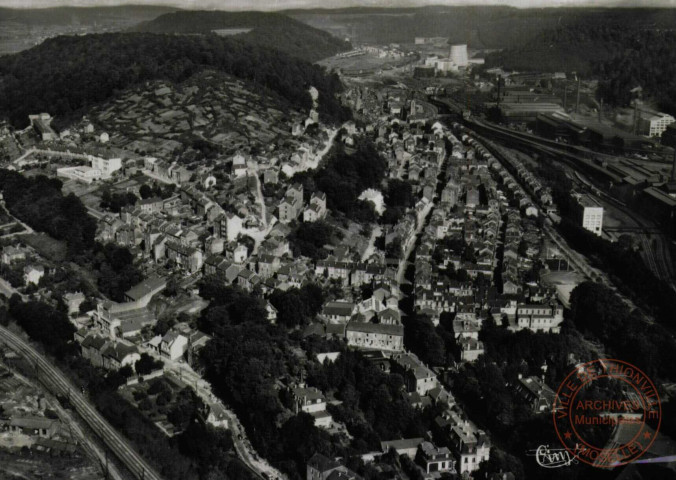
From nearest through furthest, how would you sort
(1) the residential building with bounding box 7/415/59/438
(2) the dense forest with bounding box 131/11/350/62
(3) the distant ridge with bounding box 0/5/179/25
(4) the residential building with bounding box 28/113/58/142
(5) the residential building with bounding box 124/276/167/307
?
(1) the residential building with bounding box 7/415/59/438 → (5) the residential building with bounding box 124/276/167/307 → (4) the residential building with bounding box 28/113/58/142 → (3) the distant ridge with bounding box 0/5/179/25 → (2) the dense forest with bounding box 131/11/350/62

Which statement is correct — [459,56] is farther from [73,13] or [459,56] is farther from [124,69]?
[124,69]

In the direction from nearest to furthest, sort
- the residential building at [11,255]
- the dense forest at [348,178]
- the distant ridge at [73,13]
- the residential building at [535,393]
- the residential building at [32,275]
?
the residential building at [535,393]
the residential building at [32,275]
the residential building at [11,255]
the dense forest at [348,178]
the distant ridge at [73,13]

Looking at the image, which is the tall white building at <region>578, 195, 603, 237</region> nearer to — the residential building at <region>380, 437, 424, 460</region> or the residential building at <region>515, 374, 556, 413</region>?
the residential building at <region>515, 374, 556, 413</region>

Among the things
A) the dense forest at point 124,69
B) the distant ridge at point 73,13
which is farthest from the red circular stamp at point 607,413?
the distant ridge at point 73,13

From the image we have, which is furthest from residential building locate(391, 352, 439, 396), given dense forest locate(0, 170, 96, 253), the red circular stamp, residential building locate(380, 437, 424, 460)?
dense forest locate(0, 170, 96, 253)

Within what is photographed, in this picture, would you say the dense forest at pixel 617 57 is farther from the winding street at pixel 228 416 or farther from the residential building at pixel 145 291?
the winding street at pixel 228 416
